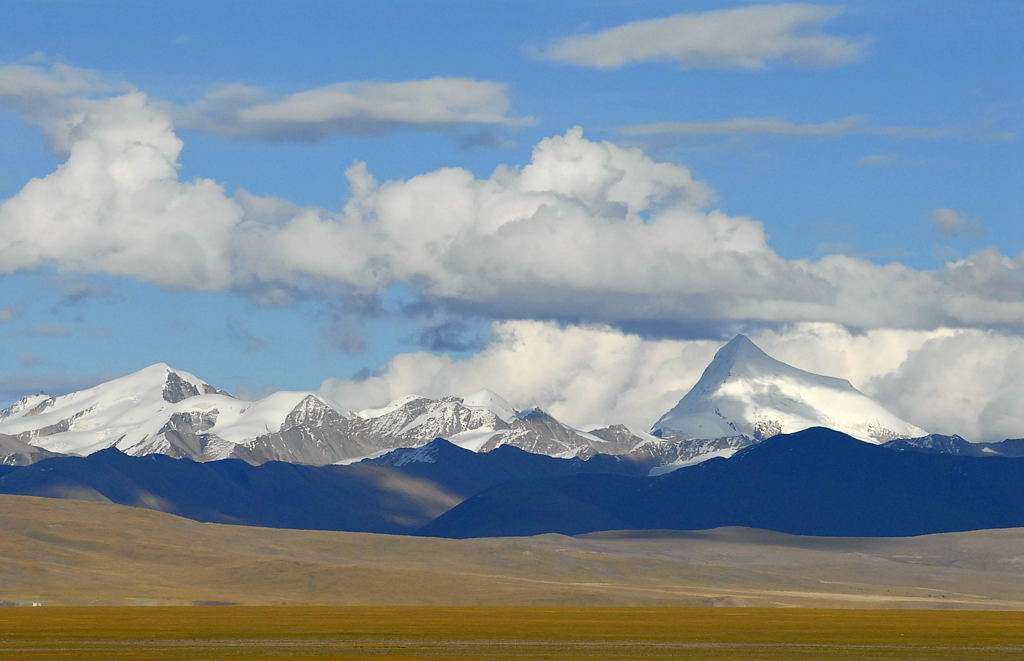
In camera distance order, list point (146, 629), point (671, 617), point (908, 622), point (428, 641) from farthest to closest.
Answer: point (671, 617) < point (908, 622) < point (146, 629) < point (428, 641)

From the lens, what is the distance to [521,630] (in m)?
153

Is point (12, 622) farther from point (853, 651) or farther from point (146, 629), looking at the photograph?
point (853, 651)

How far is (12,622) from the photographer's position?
528ft

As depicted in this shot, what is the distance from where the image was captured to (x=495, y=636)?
142375 mm

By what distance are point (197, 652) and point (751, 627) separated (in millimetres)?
62689

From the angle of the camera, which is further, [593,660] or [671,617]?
[671,617]

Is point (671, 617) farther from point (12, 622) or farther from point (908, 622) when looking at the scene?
point (12, 622)

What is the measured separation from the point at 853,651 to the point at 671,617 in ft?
223

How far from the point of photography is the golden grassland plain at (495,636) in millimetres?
117812

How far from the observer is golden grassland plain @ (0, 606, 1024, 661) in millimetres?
117812

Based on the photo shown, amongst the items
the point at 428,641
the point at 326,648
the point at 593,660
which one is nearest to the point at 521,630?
the point at 428,641

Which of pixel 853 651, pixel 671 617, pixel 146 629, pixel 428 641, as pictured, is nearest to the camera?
pixel 853 651

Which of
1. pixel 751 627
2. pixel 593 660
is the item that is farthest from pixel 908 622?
pixel 593 660

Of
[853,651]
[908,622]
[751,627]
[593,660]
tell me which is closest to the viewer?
[593,660]
